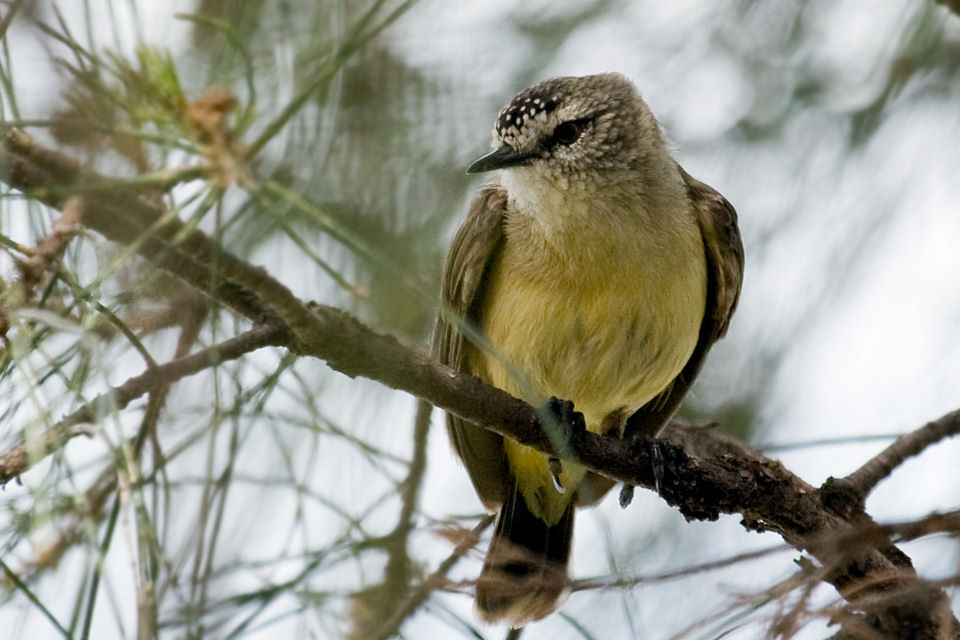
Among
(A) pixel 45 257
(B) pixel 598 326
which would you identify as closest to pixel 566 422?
(B) pixel 598 326

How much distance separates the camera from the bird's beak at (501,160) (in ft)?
13.4

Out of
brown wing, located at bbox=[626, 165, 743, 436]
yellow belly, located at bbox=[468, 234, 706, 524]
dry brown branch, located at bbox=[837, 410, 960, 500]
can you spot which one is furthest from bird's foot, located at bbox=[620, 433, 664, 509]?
brown wing, located at bbox=[626, 165, 743, 436]

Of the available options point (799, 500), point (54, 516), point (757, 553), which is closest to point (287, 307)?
point (54, 516)

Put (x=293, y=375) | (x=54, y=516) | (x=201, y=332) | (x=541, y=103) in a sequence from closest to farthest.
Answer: (x=54, y=516) → (x=293, y=375) → (x=201, y=332) → (x=541, y=103)

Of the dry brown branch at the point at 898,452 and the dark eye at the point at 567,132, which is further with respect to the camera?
the dark eye at the point at 567,132

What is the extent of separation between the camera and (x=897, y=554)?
3301 millimetres

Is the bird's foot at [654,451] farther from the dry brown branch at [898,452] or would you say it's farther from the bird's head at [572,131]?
the bird's head at [572,131]

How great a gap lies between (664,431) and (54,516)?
3.12 m

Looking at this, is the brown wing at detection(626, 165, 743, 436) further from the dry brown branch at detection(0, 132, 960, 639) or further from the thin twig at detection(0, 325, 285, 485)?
the thin twig at detection(0, 325, 285, 485)

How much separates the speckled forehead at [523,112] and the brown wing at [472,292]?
0.38m

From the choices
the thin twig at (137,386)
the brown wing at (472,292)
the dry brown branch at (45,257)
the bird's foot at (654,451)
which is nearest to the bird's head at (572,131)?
the brown wing at (472,292)

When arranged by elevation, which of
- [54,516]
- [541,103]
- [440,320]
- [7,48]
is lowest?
[54,516]

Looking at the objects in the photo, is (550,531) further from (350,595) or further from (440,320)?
(350,595)

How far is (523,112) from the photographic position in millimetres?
4254
